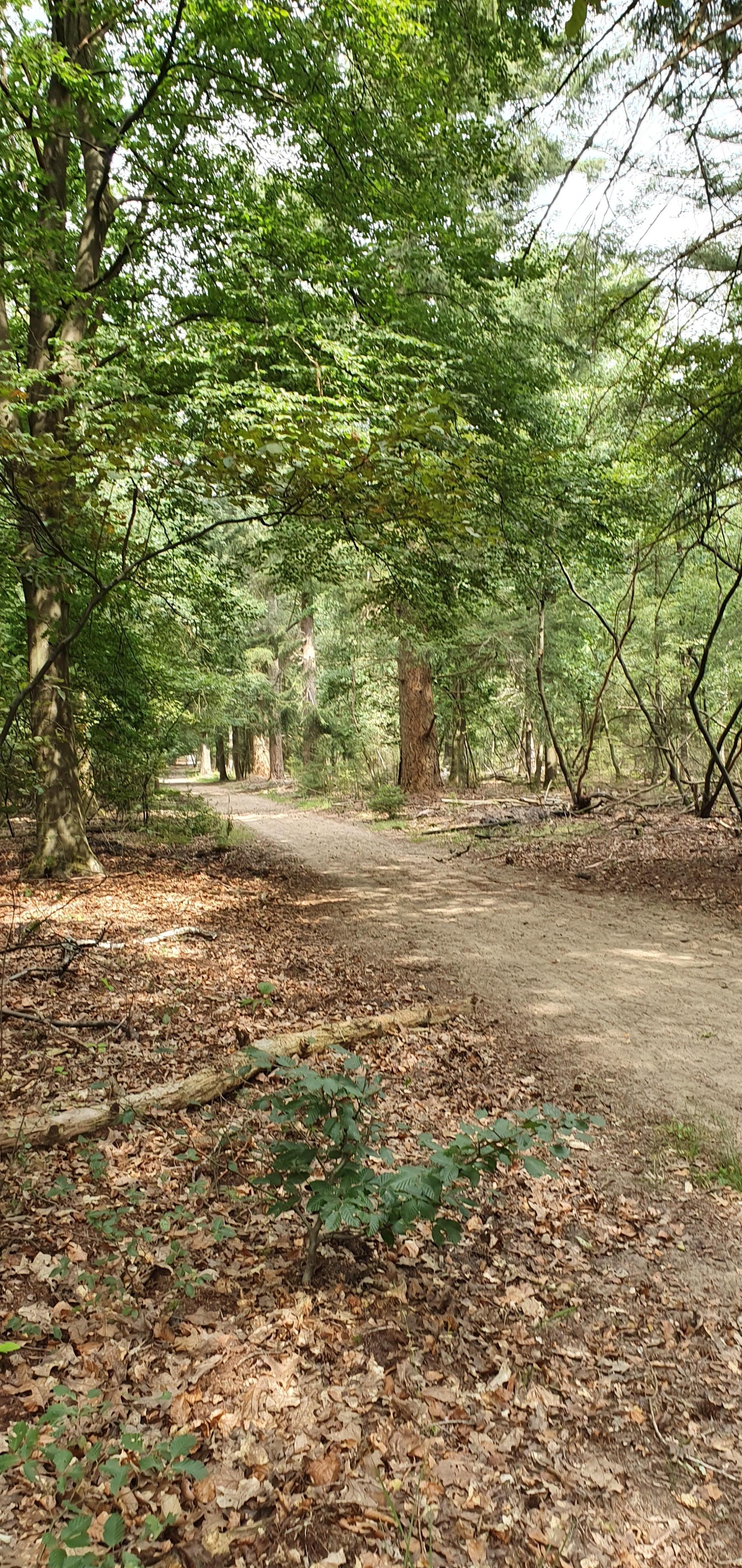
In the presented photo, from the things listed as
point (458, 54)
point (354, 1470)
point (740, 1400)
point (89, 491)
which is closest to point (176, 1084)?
point (354, 1470)

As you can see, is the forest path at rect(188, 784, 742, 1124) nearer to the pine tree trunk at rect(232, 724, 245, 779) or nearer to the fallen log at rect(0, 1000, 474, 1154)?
the fallen log at rect(0, 1000, 474, 1154)

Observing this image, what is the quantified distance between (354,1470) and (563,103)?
7830 millimetres

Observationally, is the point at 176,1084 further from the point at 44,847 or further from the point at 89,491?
the point at 44,847

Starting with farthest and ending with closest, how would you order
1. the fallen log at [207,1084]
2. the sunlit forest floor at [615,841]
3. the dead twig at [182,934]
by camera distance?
the sunlit forest floor at [615,841] < the dead twig at [182,934] < the fallen log at [207,1084]

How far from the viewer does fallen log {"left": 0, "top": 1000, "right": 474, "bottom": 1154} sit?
143 inches

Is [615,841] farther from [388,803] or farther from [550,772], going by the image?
[550,772]

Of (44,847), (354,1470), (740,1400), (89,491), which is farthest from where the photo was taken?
(44,847)

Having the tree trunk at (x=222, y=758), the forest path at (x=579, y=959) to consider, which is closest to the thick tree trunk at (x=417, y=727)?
the forest path at (x=579, y=959)

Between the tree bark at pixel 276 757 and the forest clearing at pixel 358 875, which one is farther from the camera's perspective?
the tree bark at pixel 276 757

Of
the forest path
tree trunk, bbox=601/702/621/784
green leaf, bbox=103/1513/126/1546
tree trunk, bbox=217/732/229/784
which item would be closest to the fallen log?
the forest path

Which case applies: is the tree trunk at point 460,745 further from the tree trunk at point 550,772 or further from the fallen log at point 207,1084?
the fallen log at point 207,1084

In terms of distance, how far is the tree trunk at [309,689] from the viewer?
27172mm

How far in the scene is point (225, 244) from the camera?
8953mm

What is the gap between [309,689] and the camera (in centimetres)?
2777
